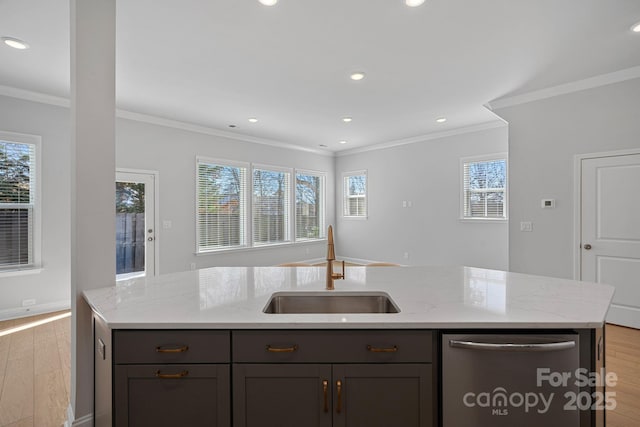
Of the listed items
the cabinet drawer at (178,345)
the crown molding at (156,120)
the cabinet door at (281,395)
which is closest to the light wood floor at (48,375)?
the cabinet drawer at (178,345)

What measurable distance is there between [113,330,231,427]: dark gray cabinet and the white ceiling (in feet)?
7.45

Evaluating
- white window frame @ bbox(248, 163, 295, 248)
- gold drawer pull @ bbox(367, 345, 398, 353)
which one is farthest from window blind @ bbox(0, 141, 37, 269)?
gold drawer pull @ bbox(367, 345, 398, 353)

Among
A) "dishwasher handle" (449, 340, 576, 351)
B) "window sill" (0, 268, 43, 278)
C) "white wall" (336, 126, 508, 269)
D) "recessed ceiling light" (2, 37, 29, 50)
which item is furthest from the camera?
"white wall" (336, 126, 508, 269)

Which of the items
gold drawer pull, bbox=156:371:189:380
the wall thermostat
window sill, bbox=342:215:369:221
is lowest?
gold drawer pull, bbox=156:371:189:380

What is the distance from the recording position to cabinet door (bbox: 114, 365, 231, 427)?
124cm

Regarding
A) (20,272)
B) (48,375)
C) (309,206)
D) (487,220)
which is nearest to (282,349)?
(48,375)

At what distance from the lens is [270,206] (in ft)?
22.3

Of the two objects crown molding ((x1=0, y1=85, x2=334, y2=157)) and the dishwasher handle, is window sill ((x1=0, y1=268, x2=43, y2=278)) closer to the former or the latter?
crown molding ((x1=0, y1=85, x2=334, y2=157))

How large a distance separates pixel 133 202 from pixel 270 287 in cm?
405

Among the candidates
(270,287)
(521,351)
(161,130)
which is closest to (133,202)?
(161,130)

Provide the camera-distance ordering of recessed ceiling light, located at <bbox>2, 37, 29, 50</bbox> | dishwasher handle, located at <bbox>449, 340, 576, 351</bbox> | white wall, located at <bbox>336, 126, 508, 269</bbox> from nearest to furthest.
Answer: dishwasher handle, located at <bbox>449, 340, 576, 351</bbox>
recessed ceiling light, located at <bbox>2, 37, 29, 50</bbox>
white wall, located at <bbox>336, 126, 508, 269</bbox>

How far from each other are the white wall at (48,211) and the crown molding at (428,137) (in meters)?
5.50

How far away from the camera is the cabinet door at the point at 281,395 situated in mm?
1235

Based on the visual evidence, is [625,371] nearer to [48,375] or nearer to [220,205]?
[48,375]
